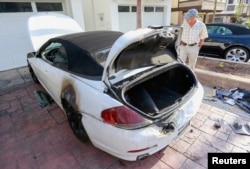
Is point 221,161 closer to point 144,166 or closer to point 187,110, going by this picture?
point 187,110

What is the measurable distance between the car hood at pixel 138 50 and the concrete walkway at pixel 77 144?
1.14 metres

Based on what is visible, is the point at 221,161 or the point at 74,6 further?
the point at 74,6

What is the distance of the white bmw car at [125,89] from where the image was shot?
5.39 ft

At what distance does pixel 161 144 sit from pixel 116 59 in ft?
3.43

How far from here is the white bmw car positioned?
164cm

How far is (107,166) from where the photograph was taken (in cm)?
205

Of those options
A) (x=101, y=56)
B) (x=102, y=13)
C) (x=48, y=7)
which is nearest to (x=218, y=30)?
(x=102, y=13)

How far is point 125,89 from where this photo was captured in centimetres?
175

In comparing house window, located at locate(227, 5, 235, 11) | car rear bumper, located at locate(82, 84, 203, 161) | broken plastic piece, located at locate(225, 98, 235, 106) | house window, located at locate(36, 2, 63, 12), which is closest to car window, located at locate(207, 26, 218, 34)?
broken plastic piece, located at locate(225, 98, 235, 106)

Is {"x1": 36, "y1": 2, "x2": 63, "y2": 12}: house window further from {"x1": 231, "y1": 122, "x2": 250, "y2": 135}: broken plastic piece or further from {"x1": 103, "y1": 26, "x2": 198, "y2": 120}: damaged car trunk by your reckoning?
{"x1": 231, "y1": 122, "x2": 250, "y2": 135}: broken plastic piece

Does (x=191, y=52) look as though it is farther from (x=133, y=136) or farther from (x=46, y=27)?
(x=46, y=27)

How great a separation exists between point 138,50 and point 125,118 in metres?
0.89

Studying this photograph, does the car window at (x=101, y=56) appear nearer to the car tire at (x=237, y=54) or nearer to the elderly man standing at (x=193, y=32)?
the elderly man standing at (x=193, y=32)

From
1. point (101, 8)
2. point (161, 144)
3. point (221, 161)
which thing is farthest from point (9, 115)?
point (101, 8)
